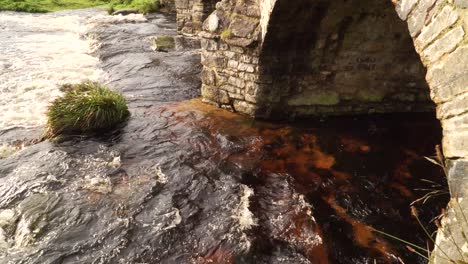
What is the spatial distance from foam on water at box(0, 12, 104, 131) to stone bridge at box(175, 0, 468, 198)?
3.97 meters

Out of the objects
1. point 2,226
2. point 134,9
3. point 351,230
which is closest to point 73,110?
point 2,226

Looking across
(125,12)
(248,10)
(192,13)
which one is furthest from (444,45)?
(125,12)

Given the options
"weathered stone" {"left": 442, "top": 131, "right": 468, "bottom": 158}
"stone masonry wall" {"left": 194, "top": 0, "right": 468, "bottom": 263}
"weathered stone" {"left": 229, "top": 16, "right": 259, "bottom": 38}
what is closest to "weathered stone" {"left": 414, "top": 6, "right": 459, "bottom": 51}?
"stone masonry wall" {"left": 194, "top": 0, "right": 468, "bottom": 263}

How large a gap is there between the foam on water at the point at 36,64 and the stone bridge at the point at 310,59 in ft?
13.0

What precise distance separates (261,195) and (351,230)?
1.31m

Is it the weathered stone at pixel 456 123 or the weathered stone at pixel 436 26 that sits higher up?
the weathered stone at pixel 436 26

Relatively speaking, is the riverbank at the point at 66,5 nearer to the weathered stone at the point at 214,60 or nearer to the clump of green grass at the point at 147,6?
the clump of green grass at the point at 147,6

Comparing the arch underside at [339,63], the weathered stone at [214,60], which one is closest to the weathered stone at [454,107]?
the arch underside at [339,63]

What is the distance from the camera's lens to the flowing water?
14.2 ft

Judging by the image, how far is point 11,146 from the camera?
6.63 m

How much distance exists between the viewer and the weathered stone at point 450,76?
2.62m

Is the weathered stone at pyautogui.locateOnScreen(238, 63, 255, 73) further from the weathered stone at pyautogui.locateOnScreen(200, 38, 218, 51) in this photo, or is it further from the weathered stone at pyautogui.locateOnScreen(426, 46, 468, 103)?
the weathered stone at pyautogui.locateOnScreen(426, 46, 468, 103)

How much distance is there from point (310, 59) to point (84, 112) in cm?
443

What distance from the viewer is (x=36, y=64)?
11.4 m
